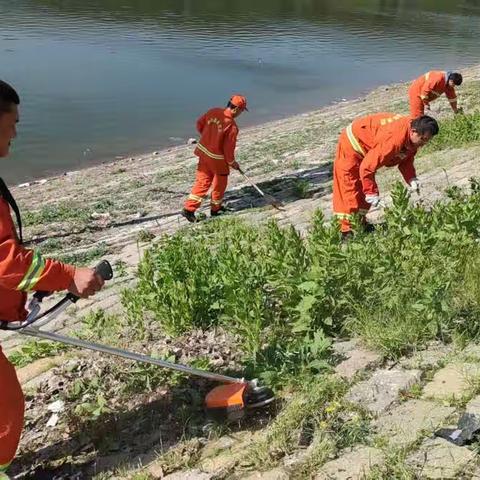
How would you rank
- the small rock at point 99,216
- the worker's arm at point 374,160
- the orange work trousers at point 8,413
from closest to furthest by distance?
the orange work trousers at point 8,413
the worker's arm at point 374,160
the small rock at point 99,216

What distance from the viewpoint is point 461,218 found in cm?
523

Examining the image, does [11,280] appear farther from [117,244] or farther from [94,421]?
[117,244]

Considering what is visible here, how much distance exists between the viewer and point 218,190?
31.8ft

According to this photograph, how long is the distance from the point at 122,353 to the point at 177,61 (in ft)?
86.8

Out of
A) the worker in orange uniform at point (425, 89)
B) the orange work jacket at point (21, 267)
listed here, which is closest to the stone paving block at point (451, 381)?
the orange work jacket at point (21, 267)

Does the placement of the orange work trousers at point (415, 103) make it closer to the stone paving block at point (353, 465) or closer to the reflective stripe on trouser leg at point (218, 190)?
the reflective stripe on trouser leg at point (218, 190)

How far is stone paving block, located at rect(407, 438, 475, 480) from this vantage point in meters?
3.03

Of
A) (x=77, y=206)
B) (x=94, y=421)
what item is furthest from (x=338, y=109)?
(x=94, y=421)

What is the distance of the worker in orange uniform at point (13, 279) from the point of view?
3.05m

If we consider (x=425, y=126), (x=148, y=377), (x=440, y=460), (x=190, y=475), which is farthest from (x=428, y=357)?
(x=425, y=126)

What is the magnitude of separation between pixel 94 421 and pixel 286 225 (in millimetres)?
4695

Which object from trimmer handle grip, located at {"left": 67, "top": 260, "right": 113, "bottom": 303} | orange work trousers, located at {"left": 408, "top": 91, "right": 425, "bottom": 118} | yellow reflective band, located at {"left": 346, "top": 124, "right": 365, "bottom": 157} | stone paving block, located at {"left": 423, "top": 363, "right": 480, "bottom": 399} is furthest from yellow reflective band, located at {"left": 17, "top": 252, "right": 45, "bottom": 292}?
orange work trousers, located at {"left": 408, "top": 91, "right": 425, "bottom": 118}

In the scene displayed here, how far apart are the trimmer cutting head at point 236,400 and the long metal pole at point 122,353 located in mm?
87

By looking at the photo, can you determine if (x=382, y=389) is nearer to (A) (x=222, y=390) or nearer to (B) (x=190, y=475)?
(A) (x=222, y=390)
